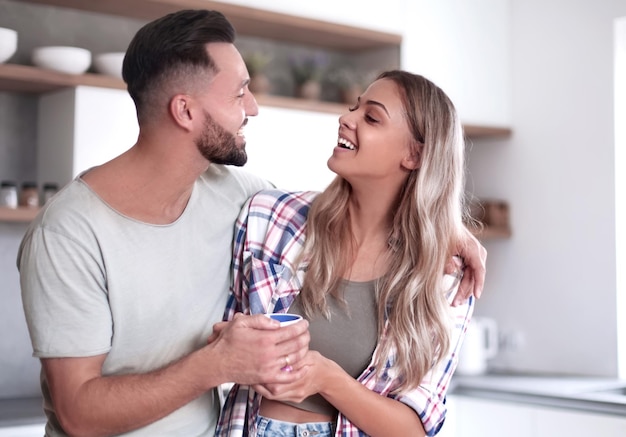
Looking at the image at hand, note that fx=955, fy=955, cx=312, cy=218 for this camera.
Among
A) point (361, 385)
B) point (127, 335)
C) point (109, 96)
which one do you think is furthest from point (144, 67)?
point (109, 96)

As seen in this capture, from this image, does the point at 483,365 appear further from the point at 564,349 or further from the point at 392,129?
the point at 392,129

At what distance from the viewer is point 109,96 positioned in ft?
10.5

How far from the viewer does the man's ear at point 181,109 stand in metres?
1.96

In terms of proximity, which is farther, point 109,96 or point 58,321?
point 109,96

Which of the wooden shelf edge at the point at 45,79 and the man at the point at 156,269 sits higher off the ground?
the wooden shelf edge at the point at 45,79

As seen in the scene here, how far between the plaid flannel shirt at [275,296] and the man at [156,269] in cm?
4

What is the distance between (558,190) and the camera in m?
4.20

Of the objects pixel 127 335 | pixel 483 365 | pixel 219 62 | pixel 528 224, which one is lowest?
pixel 483 365

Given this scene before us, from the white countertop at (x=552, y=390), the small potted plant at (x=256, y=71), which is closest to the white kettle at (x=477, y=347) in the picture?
the white countertop at (x=552, y=390)

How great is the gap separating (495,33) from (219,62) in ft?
8.69

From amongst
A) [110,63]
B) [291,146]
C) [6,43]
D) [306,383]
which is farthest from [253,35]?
[306,383]

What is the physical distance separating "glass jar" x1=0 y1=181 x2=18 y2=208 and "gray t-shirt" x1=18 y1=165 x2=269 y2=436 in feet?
4.16

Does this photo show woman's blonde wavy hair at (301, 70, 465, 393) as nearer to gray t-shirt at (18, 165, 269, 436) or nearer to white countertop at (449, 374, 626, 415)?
gray t-shirt at (18, 165, 269, 436)

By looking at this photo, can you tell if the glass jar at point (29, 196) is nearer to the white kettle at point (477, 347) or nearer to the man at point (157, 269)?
the man at point (157, 269)
